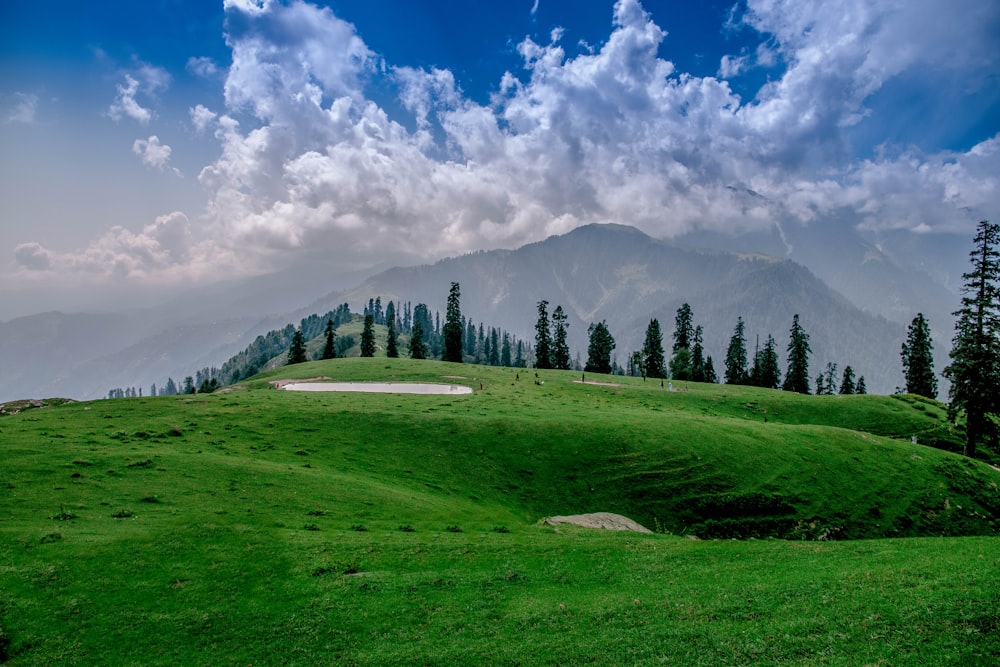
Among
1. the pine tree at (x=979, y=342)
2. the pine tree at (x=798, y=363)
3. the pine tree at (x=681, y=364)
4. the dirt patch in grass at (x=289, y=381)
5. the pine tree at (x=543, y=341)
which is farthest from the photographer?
the pine tree at (x=543, y=341)

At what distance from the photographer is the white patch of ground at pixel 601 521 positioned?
2919cm

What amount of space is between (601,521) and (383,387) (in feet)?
143

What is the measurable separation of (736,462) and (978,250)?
123 ft

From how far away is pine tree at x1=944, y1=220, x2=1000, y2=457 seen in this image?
167 feet

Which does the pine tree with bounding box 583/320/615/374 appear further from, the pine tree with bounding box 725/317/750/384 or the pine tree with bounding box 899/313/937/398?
the pine tree with bounding box 899/313/937/398

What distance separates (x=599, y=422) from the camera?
45.6 m

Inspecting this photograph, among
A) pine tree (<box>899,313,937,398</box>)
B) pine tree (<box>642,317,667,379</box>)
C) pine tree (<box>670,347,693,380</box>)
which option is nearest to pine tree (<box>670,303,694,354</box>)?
pine tree (<box>642,317,667,379</box>)

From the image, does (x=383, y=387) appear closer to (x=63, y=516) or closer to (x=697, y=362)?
(x=63, y=516)

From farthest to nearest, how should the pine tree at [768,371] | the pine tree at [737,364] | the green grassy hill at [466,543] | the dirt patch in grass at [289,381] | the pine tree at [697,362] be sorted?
the pine tree at [737,364], the pine tree at [697,362], the pine tree at [768,371], the dirt patch in grass at [289,381], the green grassy hill at [466,543]

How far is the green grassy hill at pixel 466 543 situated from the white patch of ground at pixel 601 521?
7.39 ft

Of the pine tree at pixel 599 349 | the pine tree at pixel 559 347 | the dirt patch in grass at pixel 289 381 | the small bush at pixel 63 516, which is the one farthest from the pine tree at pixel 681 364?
the small bush at pixel 63 516

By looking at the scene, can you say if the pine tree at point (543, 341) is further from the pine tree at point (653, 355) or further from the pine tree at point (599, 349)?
the pine tree at point (653, 355)

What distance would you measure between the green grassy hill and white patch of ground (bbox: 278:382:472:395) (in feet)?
63.3

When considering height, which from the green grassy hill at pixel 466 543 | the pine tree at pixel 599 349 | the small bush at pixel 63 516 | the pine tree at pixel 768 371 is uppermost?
the pine tree at pixel 599 349
